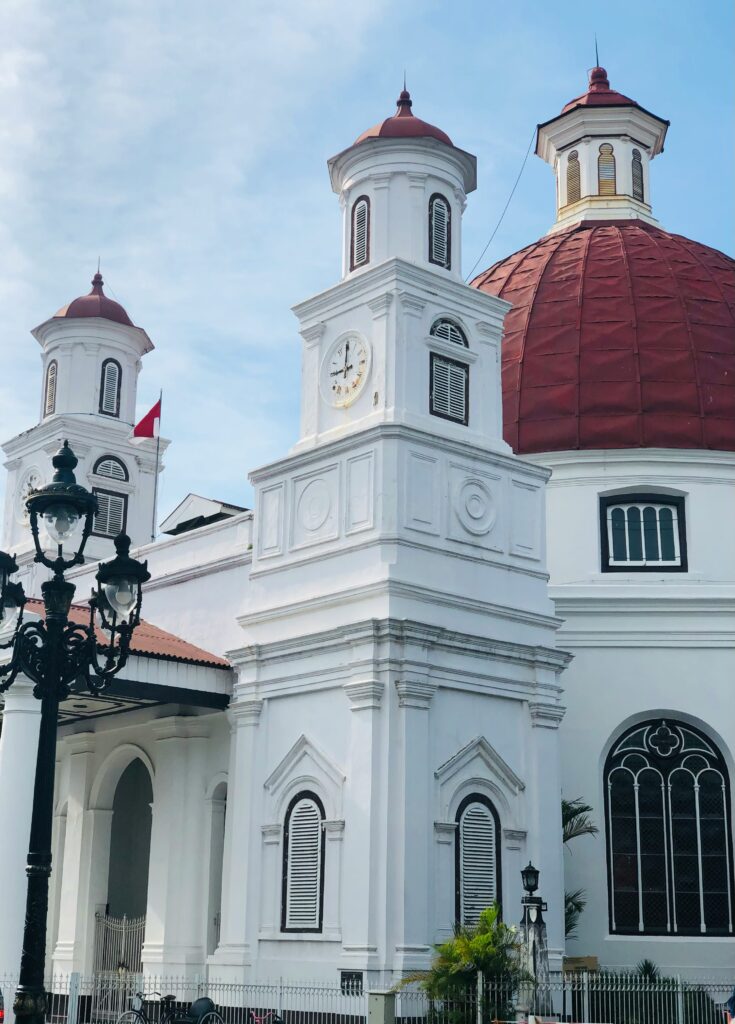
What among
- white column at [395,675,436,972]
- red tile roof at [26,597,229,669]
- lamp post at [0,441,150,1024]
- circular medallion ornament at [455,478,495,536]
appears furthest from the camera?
red tile roof at [26,597,229,669]

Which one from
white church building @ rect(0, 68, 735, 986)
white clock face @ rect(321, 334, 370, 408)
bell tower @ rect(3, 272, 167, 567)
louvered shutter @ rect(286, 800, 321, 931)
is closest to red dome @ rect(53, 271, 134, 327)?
bell tower @ rect(3, 272, 167, 567)

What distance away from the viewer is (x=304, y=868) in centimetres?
2373

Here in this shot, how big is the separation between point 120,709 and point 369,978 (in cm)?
868

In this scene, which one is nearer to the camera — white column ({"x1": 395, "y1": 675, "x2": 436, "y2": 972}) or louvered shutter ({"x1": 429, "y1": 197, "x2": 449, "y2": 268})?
white column ({"x1": 395, "y1": 675, "x2": 436, "y2": 972})

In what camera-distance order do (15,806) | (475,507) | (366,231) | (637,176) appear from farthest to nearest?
(637,176) < (366,231) < (475,507) < (15,806)

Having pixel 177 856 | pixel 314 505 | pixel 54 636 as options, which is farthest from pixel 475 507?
pixel 54 636

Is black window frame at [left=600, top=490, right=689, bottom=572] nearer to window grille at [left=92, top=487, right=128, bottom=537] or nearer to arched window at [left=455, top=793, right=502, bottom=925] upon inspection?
arched window at [left=455, top=793, right=502, bottom=925]

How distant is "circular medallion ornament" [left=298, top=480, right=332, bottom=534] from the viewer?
2545cm

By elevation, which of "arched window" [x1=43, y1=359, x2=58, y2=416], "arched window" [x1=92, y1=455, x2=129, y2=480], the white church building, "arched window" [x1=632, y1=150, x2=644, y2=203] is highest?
"arched window" [x1=632, y1=150, x2=644, y2=203]

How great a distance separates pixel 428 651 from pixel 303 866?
4250 millimetres

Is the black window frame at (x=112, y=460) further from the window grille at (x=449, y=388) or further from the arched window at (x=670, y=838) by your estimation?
the arched window at (x=670, y=838)

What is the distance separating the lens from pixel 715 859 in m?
27.8

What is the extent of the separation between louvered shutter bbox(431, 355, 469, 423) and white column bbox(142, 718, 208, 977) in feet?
25.4

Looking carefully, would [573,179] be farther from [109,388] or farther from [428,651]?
[428,651]
